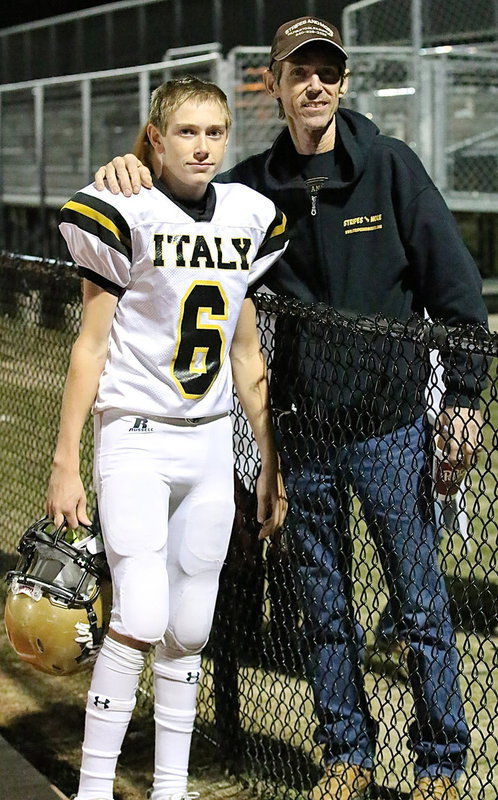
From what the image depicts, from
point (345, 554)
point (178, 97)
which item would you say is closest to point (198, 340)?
point (178, 97)

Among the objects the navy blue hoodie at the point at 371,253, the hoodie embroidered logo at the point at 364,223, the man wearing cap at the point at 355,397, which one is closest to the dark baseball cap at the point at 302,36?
the man wearing cap at the point at 355,397

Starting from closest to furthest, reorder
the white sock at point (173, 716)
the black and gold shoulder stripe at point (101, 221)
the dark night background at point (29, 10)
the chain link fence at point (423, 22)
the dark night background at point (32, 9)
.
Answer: the black and gold shoulder stripe at point (101, 221)
the white sock at point (173, 716)
the chain link fence at point (423, 22)
the dark night background at point (32, 9)
the dark night background at point (29, 10)

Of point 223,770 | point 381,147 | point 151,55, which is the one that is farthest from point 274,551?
point 151,55

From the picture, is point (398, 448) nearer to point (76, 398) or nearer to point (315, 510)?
point (315, 510)

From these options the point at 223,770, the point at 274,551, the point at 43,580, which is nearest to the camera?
the point at 43,580

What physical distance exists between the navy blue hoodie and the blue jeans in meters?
0.12

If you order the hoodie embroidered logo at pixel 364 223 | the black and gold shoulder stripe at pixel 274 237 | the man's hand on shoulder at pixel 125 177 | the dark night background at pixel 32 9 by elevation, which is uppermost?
the dark night background at pixel 32 9

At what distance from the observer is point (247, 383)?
11.7 feet

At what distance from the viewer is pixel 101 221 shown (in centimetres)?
316

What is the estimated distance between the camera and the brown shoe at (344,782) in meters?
3.54

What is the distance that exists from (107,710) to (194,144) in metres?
1.42

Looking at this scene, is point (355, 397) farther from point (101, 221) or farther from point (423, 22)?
point (423, 22)

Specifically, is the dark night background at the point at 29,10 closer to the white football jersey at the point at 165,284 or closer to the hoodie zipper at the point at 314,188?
the hoodie zipper at the point at 314,188

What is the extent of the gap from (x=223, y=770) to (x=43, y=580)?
106 cm
